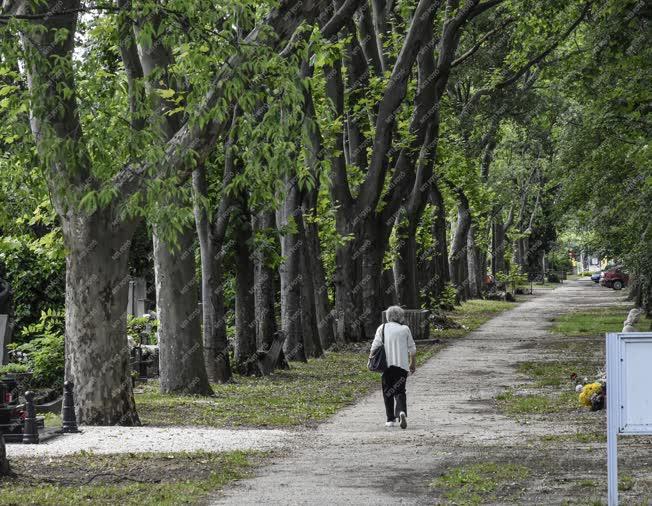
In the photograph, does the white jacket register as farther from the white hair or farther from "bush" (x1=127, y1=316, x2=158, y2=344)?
"bush" (x1=127, y1=316, x2=158, y2=344)

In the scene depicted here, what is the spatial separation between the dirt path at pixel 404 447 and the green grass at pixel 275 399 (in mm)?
666

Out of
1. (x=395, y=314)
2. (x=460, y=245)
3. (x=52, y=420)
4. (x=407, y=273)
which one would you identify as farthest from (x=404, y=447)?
(x=460, y=245)

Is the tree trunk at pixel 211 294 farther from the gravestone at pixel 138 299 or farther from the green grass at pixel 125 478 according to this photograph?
the gravestone at pixel 138 299

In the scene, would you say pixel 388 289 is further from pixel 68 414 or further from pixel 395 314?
pixel 68 414

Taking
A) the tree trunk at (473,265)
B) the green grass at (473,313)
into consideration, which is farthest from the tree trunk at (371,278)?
the tree trunk at (473,265)

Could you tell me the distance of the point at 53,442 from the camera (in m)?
14.9

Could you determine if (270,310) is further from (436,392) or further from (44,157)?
(44,157)

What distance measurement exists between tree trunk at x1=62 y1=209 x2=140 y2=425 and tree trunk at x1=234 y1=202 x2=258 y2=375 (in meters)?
8.36

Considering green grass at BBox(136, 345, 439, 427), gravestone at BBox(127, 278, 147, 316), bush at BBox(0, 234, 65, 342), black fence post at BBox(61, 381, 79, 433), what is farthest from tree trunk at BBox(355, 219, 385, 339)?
black fence post at BBox(61, 381, 79, 433)

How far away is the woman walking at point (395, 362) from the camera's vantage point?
55.7 feet

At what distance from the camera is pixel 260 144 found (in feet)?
49.4

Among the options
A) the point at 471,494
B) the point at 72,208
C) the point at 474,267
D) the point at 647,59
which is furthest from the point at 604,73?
the point at 474,267

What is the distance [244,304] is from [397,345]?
8469 millimetres

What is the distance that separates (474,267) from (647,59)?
4850 cm
